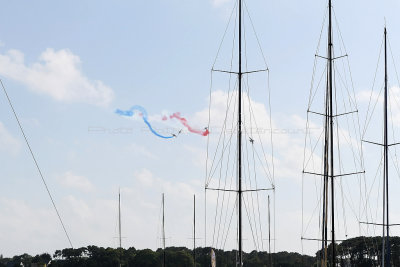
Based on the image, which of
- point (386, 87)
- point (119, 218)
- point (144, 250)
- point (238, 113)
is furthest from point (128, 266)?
point (238, 113)

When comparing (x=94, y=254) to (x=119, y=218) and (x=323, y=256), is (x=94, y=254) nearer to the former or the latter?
(x=119, y=218)

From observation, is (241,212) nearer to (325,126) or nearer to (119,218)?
(325,126)

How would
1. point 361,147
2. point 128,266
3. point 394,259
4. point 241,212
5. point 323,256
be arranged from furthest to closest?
point 128,266 → point 394,259 → point 361,147 → point 323,256 → point 241,212

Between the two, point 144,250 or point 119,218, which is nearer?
point 119,218

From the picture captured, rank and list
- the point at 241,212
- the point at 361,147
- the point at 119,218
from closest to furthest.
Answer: the point at 241,212 → the point at 361,147 → the point at 119,218

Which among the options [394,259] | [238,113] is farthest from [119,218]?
[238,113]

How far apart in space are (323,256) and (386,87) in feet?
67.7

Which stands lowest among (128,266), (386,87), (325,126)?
(128,266)

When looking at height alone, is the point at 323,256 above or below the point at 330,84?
below

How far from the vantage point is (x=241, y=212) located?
53.4m

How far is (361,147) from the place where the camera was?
67.6m

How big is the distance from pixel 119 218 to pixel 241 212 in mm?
75589

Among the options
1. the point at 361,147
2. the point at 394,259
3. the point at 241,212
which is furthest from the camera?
the point at 394,259

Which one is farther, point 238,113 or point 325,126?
point 325,126
